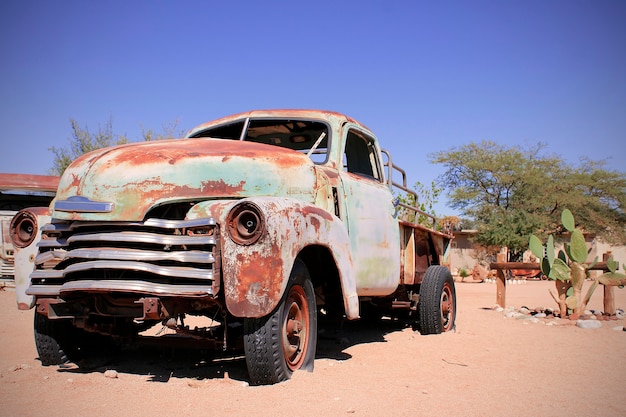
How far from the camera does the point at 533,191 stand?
30.3 m

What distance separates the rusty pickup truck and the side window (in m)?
0.77

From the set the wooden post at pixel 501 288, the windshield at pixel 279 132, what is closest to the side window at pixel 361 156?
the windshield at pixel 279 132

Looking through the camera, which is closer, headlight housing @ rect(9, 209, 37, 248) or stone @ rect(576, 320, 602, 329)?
headlight housing @ rect(9, 209, 37, 248)

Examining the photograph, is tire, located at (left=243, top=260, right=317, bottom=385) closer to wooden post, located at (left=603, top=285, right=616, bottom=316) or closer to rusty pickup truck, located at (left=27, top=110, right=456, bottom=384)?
rusty pickup truck, located at (left=27, top=110, right=456, bottom=384)

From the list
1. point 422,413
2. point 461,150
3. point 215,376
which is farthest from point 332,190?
point 461,150

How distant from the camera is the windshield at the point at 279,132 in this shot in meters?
5.37

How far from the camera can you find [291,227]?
3.74 m

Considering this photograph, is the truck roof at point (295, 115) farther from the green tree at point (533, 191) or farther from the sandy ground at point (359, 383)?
the green tree at point (533, 191)

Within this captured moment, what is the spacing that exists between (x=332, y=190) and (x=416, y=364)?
5.08 feet

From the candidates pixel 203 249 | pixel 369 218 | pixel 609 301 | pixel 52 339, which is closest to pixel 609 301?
pixel 609 301

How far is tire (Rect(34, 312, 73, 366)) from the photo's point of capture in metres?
4.35

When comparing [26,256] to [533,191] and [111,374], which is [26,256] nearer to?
[111,374]

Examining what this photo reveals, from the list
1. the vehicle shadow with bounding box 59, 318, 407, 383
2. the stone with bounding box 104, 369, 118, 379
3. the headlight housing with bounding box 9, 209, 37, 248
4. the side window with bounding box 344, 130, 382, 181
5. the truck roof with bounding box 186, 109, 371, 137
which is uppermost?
the truck roof with bounding box 186, 109, 371, 137

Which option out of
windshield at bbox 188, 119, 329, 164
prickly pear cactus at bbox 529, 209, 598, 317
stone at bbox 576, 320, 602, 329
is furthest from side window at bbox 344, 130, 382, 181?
prickly pear cactus at bbox 529, 209, 598, 317
